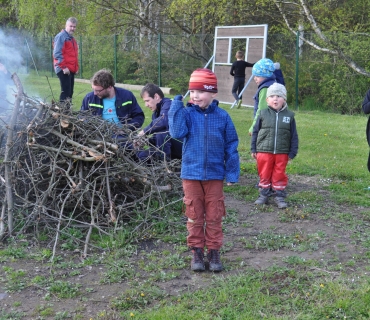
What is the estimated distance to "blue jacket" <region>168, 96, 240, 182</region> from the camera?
13.5 ft

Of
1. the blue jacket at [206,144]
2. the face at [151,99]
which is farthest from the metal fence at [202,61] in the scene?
the blue jacket at [206,144]

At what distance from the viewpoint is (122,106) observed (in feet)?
20.1

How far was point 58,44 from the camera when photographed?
33.6 feet

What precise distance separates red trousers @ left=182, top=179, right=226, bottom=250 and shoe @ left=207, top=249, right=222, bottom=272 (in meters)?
0.04

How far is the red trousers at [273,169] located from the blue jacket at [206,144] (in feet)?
5.76

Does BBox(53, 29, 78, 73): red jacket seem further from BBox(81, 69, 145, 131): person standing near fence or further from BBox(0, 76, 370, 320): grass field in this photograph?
BBox(0, 76, 370, 320): grass field

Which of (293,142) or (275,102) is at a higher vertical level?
(275,102)

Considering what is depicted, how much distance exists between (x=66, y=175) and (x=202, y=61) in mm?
14600

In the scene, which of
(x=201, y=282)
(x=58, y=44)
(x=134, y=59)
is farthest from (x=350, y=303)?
(x=134, y=59)

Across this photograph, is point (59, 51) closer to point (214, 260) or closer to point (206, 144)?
point (206, 144)

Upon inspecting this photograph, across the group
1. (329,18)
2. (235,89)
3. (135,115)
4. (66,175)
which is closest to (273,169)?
(135,115)

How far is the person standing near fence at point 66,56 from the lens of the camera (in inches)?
403

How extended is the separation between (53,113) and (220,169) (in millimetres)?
1818

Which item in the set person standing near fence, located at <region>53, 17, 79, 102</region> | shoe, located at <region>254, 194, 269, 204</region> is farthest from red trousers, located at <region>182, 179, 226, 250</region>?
person standing near fence, located at <region>53, 17, 79, 102</region>
